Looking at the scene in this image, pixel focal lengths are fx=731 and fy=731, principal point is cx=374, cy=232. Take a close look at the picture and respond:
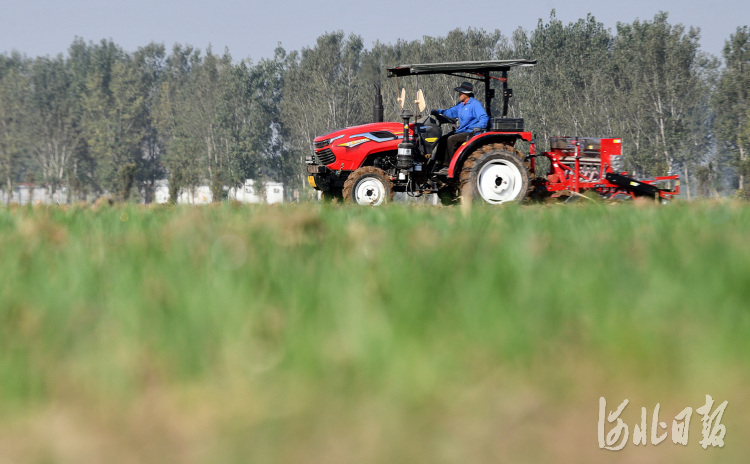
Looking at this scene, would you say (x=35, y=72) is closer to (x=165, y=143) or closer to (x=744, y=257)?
(x=165, y=143)

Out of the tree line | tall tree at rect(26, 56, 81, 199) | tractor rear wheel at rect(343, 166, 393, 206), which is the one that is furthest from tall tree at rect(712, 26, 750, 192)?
tall tree at rect(26, 56, 81, 199)

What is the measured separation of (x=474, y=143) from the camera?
1034 cm

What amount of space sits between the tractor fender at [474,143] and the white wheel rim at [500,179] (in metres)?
0.33

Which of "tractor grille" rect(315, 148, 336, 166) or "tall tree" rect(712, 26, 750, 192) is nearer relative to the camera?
"tractor grille" rect(315, 148, 336, 166)

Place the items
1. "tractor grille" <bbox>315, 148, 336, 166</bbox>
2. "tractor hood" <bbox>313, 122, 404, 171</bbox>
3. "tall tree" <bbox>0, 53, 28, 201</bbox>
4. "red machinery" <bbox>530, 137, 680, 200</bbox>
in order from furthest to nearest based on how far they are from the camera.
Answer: "tall tree" <bbox>0, 53, 28, 201</bbox>
"tractor grille" <bbox>315, 148, 336, 166</bbox>
"tractor hood" <bbox>313, 122, 404, 171</bbox>
"red machinery" <bbox>530, 137, 680, 200</bbox>

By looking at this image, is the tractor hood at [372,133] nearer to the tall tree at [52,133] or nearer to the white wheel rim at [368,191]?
the white wheel rim at [368,191]

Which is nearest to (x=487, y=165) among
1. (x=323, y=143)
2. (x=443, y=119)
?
(x=443, y=119)

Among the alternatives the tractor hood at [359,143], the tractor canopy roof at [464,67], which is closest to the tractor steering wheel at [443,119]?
the tractor canopy roof at [464,67]

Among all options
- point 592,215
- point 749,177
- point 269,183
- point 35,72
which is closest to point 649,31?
point 749,177

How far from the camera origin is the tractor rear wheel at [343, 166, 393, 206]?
11047 millimetres

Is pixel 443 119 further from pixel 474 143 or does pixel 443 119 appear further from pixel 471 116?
pixel 474 143

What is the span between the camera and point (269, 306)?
5.39 feet

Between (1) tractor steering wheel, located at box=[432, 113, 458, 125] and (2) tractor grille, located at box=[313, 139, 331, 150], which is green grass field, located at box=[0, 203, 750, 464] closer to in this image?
(1) tractor steering wheel, located at box=[432, 113, 458, 125]

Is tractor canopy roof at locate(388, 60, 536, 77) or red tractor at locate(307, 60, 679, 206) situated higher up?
tractor canopy roof at locate(388, 60, 536, 77)
